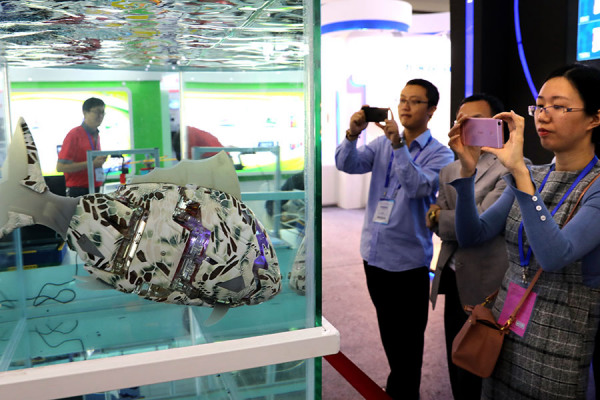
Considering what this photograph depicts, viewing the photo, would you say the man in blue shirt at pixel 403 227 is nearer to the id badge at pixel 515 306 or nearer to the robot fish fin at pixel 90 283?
the id badge at pixel 515 306

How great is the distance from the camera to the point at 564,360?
4.83 feet

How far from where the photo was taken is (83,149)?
3.42ft

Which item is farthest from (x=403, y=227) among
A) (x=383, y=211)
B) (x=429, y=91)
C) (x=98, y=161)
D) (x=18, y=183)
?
(x=18, y=183)

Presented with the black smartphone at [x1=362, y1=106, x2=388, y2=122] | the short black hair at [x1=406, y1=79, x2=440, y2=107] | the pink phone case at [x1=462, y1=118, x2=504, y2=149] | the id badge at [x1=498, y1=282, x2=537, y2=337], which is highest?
the short black hair at [x1=406, y1=79, x2=440, y2=107]

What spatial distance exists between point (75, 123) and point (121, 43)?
174 millimetres

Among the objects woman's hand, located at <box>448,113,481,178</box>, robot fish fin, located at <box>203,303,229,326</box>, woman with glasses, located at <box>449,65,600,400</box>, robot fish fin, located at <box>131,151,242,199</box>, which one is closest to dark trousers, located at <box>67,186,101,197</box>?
robot fish fin, located at <box>131,151,242,199</box>

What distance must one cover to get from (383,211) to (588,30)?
1391 millimetres

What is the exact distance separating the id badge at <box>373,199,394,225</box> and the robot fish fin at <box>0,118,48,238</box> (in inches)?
73.6

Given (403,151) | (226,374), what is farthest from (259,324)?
(403,151)

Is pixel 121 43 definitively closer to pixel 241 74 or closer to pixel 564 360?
pixel 241 74

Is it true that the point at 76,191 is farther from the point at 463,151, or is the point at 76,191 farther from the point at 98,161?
the point at 463,151

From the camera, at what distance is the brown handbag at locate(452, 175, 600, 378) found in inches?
62.9

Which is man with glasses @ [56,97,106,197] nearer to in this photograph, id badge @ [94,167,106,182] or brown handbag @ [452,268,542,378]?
id badge @ [94,167,106,182]

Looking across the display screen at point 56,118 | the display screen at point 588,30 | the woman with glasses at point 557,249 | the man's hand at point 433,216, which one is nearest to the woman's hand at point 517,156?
the woman with glasses at point 557,249
